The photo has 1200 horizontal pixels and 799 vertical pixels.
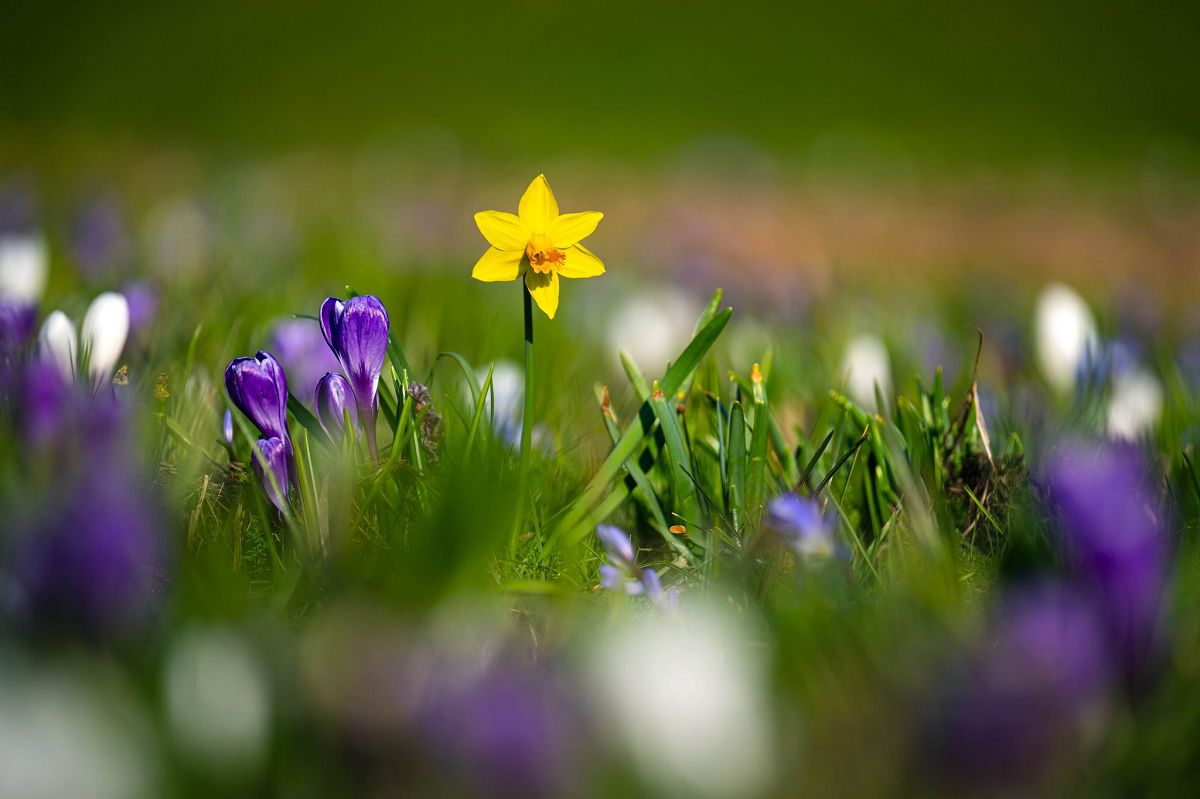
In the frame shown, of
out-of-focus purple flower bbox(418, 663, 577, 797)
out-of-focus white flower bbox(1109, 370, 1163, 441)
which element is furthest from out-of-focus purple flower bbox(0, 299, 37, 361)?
out-of-focus white flower bbox(1109, 370, 1163, 441)

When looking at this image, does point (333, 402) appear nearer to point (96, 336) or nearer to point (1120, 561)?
point (96, 336)

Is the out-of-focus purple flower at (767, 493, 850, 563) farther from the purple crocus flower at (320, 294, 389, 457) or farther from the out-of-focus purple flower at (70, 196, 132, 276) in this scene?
the out-of-focus purple flower at (70, 196, 132, 276)

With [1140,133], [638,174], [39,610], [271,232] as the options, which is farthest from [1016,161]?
[39,610]

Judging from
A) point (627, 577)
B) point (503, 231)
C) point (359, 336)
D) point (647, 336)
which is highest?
point (503, 231)

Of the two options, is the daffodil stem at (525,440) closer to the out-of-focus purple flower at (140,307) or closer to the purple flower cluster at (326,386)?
the purple flower cluster at (326,386)

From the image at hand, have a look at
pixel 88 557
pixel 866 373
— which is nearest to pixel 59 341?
pixel 88 557

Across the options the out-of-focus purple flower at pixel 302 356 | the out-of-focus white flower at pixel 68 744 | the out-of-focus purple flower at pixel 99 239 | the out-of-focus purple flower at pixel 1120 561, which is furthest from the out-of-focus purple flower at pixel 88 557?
the out-of-focus purple flower at pixel 99 239

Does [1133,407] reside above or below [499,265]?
below

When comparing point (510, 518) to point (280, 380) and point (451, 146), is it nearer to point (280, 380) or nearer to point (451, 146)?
point (280, 380)
